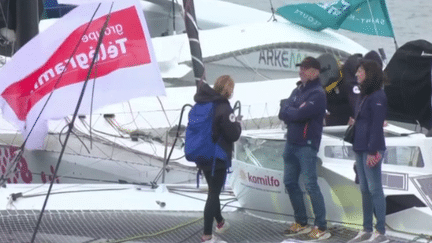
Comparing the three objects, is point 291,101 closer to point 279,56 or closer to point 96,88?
point 96,88

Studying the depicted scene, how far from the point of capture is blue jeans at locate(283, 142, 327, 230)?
23.9 feet

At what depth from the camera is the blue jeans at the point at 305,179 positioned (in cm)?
729

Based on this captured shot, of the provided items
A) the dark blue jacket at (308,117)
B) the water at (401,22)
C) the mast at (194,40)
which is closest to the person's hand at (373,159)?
the dark blue jacket at (308,117)

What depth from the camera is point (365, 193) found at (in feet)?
23.2

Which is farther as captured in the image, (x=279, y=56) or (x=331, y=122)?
(x=279, y=56)

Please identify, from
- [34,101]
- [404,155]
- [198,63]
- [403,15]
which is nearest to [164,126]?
[198,63]

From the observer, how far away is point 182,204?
8289mm

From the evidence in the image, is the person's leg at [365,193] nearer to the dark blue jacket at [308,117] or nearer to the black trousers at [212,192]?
the dark blue jacket at [308,117]

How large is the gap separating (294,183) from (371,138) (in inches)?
32.0

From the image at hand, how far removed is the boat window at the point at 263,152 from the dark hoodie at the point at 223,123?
32.4 inches

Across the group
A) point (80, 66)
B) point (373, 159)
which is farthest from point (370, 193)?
point (80, 66)

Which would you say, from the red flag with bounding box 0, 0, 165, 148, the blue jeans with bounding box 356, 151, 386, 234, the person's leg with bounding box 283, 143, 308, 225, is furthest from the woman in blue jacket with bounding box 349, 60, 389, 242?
the red flag with bounding box 0, 0, 165, 148

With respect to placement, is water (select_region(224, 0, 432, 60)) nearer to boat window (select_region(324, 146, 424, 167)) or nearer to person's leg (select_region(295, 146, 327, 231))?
boat window (select_region(324, 146, 424, 167))

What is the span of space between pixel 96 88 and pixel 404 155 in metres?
2.32
